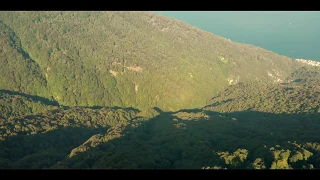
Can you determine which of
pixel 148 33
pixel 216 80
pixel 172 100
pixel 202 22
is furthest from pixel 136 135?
pixel 202 22

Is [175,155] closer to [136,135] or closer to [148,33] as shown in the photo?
[136,135]

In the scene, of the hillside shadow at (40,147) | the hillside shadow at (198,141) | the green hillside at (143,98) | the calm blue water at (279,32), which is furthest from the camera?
the calm blue water at (279,32)

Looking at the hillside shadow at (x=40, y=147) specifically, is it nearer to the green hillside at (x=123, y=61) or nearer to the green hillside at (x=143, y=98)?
the green hillside at (x=143, y=98)

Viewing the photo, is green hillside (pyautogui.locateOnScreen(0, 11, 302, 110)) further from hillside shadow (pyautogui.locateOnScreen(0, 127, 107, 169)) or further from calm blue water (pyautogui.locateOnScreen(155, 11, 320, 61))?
calm blue water (pyautogui.locateOnScreen(155, 11, 320, 61))

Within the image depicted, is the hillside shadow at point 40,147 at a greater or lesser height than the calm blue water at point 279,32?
lesser

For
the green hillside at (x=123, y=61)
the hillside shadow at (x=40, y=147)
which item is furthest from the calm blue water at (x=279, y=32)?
the hillside shadow at (x=40, y=147)

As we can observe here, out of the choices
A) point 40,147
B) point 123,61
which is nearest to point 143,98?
point 123,61

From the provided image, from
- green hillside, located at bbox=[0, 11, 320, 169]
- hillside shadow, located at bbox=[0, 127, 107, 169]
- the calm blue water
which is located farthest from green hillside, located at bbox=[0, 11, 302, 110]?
the calm blue water
